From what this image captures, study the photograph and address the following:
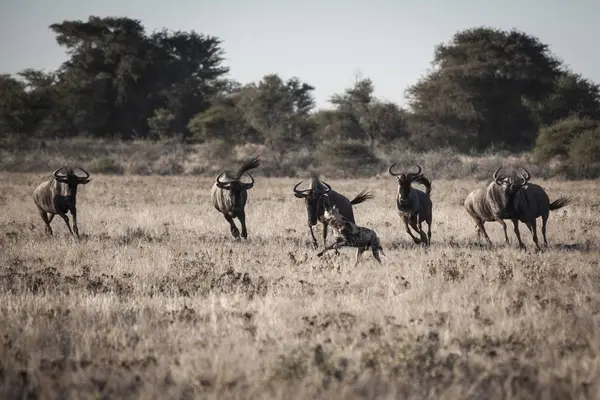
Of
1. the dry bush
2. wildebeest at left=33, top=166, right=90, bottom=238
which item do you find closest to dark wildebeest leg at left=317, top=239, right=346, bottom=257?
wildebeest at left=33, top=166, right=90, bottom=238

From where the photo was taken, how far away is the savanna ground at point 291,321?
→ 4.30m

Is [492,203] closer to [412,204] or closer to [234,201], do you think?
[412,204]

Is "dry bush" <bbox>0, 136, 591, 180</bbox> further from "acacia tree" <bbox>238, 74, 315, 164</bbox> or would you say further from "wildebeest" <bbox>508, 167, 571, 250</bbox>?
"wildebeest" <bbox>508, 167, 571, 250</bbox>

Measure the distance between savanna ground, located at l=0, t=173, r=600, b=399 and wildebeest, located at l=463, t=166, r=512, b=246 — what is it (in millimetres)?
770

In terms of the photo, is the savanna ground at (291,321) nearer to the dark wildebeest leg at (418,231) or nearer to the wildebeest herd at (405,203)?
the dark wildebeest leg at (418,231)

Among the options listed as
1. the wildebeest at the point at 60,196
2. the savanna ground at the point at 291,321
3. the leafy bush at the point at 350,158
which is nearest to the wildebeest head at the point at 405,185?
the savanna ground at the point at 291,321

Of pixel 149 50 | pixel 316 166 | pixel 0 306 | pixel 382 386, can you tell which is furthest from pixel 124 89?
pixel 382 386

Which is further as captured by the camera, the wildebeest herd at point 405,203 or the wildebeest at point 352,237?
the wildebeest herd at point 405,203

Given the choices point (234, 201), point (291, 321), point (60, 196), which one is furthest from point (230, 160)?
point (291, 321)

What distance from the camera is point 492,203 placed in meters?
12.4

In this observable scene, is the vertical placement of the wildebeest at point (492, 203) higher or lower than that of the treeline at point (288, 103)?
lower

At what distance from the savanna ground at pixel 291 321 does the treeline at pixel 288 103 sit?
27090 mm

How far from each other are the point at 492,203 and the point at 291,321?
26.0 ft

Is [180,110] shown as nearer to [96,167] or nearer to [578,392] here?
[96,167]
